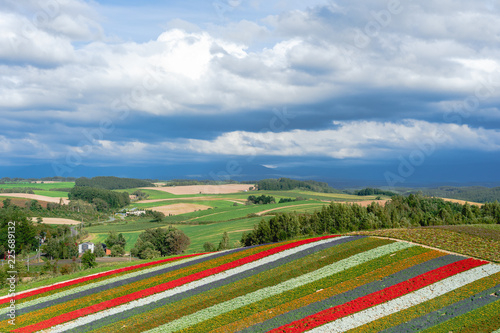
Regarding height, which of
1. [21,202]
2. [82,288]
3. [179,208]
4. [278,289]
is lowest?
[179,208]

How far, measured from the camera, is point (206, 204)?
143750 millimetres

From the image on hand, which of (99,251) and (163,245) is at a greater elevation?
(163,245)

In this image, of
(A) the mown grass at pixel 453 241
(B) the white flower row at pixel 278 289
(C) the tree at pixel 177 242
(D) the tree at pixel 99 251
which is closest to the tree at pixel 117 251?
(D) the tree at pixel 99 251

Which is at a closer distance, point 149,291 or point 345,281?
Answer: point 345,281

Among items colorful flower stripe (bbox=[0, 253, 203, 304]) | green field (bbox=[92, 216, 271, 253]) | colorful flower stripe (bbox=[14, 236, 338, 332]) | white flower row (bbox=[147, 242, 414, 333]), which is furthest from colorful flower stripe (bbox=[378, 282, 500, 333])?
green field (bbox=[92, 216, 271, 253])

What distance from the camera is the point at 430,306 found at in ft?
70.3

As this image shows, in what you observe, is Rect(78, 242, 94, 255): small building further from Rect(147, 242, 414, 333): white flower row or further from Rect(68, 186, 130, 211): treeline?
Rect(68, 186, 130, 211): treeline

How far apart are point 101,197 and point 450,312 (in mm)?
168733

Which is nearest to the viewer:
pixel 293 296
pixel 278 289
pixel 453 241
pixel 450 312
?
pixel 450 312

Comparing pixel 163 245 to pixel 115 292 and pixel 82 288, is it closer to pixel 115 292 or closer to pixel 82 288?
pixel 82 288

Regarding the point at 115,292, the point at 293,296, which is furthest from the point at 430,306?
the point at 115,292

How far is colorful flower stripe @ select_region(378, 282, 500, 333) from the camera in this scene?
19328 millimetres

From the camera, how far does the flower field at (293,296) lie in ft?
68.2

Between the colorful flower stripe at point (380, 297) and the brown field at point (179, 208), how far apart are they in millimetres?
108137
